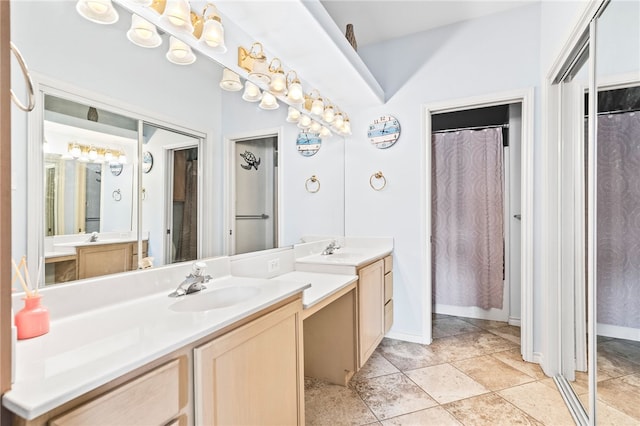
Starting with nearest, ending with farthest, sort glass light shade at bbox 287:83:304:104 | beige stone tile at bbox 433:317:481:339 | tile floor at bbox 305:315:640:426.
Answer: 1. tile floor at bbox 305:315:640:426
2. glass light shade at bbox 287:83:304:104
3. beige stone tile at bbox 433:317:481:339

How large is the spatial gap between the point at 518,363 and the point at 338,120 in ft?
7.71

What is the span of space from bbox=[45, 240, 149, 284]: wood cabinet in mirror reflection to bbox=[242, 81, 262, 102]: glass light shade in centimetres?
97

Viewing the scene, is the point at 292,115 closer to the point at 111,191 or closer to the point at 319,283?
the point at 319,283

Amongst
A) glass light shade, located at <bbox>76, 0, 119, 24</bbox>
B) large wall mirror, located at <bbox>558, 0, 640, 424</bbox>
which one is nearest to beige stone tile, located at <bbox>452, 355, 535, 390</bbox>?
large wall mirror, located at <bbox>558, 0, 640, 424</bbox>

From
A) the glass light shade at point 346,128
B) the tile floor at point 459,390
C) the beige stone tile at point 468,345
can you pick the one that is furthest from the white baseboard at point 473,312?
the glass light shade at point 346,128

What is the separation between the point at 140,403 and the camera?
726mm

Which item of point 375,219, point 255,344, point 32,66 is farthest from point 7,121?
point 375,219

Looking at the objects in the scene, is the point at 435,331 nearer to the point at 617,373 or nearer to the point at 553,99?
the point at 617,373

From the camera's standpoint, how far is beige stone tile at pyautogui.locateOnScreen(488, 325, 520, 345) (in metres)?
2.76

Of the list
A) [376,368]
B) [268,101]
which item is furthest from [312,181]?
[376,368]

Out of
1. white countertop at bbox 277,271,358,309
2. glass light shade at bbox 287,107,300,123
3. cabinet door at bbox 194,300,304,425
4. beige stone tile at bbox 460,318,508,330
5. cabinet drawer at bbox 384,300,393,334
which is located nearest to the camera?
cabinet door at bbox 194,300,304,425

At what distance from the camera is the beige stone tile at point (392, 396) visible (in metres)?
1.79

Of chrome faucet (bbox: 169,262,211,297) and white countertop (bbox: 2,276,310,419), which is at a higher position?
chrome faucet (bbox: 169,262,211,297)

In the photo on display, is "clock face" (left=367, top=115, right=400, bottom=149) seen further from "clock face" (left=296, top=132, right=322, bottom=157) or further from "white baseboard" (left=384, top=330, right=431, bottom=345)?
"white baseboard" (left=384, top=330, right=431, bottom=345)
